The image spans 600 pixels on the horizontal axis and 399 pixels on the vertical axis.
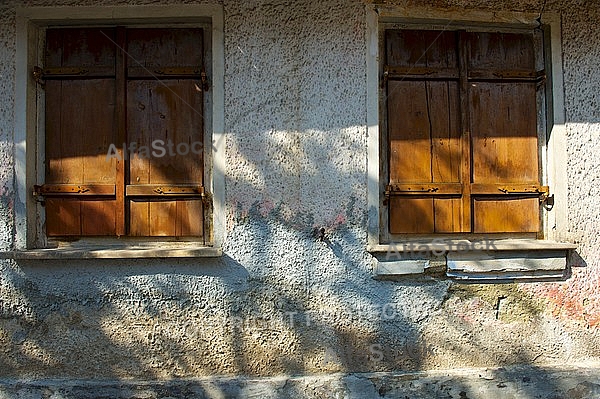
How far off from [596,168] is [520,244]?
2.48ft

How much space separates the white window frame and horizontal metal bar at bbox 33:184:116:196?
175cm

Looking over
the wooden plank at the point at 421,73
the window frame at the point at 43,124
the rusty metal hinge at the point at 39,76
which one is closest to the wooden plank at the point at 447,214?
the wooden plank at the point at 421,73

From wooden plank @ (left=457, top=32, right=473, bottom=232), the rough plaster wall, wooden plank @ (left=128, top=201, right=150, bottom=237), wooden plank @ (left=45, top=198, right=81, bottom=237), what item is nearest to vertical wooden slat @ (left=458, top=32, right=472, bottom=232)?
wooden plank @ (left=457, top=32, right=473, bottom=232)

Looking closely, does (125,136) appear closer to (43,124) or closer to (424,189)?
(43,124)

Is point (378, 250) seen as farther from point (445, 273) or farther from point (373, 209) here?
point (445, 273)

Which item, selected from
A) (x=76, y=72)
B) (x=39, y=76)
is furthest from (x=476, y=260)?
(x=39, y=76)

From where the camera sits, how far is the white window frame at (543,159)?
348 cm

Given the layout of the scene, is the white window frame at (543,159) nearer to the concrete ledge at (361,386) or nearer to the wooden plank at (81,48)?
the concrete ledge at (361,386)

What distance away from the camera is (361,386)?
341 centimetres

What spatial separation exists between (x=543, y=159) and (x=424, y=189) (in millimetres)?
905

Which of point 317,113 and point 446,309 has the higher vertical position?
point 317,113

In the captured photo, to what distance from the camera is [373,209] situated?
3477 millimetres

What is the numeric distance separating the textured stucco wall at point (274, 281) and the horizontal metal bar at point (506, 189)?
656 mm

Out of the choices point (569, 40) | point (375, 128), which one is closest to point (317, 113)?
point (375, 128)
